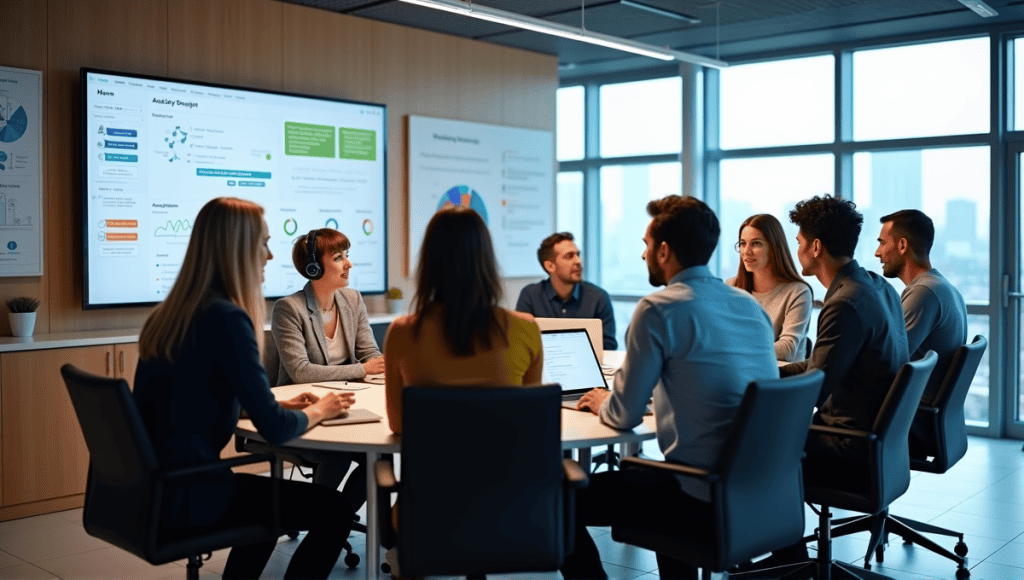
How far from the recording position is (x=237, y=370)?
8.25 ft

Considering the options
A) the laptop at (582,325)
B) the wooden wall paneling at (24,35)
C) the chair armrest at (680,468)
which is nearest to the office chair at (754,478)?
the chair armrest at (680,468)

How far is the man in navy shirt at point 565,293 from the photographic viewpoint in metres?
5.13

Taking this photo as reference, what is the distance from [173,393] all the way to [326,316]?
1520mm

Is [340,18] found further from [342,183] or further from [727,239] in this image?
[727,239]

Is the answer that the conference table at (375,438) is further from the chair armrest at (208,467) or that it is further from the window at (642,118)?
the window at (642,118)

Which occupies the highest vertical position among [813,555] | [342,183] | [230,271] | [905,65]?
[905,65]

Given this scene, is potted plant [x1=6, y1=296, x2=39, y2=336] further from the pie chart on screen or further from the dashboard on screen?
the pie chart on screen

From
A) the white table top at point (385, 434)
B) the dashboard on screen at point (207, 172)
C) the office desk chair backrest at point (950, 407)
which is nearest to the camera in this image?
the white table top at point (385, 434)

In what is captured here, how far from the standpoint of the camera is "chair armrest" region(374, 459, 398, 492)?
2398 millimetres

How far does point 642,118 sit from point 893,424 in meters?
5.54

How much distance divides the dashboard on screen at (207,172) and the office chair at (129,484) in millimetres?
2639

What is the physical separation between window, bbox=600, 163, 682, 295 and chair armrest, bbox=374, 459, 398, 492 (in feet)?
19.5

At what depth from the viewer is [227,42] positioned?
5.53 m

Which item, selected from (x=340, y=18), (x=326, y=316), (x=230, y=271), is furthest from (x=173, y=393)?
(x=340, y=18)
